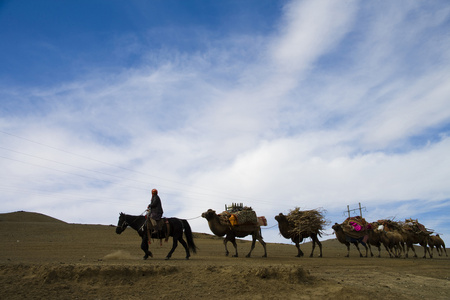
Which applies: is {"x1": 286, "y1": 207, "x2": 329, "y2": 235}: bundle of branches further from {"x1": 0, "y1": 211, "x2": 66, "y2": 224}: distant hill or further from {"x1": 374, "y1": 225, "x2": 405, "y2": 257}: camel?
{"x1": 0, "y1": 211, "x2": 66, "y2": 224}: distant hill

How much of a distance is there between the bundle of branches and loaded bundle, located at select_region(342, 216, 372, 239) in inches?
103

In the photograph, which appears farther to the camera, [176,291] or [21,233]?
[21,233]

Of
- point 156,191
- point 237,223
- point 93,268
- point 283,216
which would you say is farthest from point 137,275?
point 283,216

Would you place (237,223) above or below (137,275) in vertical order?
above

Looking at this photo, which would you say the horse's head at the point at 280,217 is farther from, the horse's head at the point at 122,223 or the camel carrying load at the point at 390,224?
the horse's head at the point at 122,223

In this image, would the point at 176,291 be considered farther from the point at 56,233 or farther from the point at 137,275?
the point at 56,233

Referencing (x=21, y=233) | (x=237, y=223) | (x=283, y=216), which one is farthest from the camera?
(x=21, y=233)

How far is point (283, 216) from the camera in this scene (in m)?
23.2

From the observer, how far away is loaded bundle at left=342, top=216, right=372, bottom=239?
24766 mm

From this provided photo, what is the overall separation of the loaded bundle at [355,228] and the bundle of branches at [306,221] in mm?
2626

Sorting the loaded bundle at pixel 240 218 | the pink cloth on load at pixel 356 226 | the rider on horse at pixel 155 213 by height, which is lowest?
the rider on horse at pixel 155 213

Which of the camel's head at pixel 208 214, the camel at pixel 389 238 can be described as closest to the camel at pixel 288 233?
the camel's head at pixel 208 214

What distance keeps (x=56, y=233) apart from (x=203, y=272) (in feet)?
75.5

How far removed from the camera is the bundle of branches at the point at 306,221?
22.6 metres
